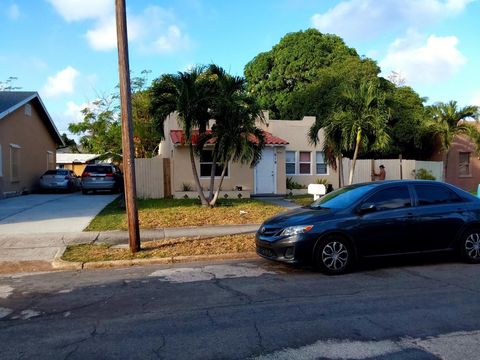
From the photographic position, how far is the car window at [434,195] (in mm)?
8227

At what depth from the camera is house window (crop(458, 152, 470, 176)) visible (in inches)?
1138

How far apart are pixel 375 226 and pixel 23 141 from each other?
72.5ft

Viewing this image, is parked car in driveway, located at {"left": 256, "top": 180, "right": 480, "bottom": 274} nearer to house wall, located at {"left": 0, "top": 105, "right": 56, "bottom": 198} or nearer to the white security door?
the white security door

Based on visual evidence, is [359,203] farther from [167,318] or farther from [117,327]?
[117,327]

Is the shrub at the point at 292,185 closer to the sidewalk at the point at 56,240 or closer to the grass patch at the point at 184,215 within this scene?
the grass patch at the point at 184,215

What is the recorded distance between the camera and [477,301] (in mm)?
6043

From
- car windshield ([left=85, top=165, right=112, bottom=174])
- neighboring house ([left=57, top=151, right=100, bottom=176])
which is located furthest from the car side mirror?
neighboring house ([left=57, top=151, right=100, bottom=176])

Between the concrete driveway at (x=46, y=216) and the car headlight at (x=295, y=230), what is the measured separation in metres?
6.64

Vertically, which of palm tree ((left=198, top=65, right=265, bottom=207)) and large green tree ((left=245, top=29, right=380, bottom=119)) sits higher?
large green tree ((left=245, top=29, right=380, bottom=119))

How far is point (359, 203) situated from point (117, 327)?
4488 millimetres

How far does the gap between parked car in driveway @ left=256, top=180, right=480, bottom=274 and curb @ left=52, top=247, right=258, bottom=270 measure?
1.21 metres

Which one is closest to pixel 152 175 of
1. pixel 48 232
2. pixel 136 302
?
pixel 48 232

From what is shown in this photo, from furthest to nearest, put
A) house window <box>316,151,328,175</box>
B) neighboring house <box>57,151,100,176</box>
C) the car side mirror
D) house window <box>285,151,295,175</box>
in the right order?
neighboring house <box>57,151,100,176</box>
house window <box>316,151,328,175</box>
house window <box>285,151,295,175</box>
the car side mirror

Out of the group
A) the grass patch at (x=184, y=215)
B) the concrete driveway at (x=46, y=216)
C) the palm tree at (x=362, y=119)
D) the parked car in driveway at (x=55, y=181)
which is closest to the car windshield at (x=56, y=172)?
the parked car in driveway at (x=55, y=181)
